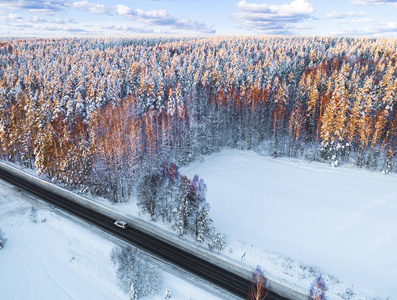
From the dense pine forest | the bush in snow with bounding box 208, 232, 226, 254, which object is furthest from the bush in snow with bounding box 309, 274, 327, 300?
the dense pine forest

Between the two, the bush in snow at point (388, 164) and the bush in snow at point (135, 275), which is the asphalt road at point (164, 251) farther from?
the bush in snow at point (388, 164)

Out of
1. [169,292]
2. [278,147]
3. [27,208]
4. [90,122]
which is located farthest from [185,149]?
[169,292]

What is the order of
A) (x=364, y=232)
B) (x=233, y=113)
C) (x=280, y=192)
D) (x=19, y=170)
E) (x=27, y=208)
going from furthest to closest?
(x=233, y=113)
(x=19, y=170)
(x=280, y=192)
(x=27, y=208)
(x=364, y=232)

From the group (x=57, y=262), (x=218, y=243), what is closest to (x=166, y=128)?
(x=218, y=243)

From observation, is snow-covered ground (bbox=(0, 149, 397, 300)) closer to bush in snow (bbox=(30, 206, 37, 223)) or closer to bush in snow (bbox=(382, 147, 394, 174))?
bush in snow (bbox=(30, 206, 37, 223))

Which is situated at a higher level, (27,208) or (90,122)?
(90,122)

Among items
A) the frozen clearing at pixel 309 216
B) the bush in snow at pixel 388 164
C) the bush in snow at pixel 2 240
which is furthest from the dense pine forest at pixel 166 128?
the bush in snow at pixel 2 240

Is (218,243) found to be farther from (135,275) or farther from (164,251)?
(135,275)

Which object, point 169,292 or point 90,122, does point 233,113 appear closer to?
point 90,122
